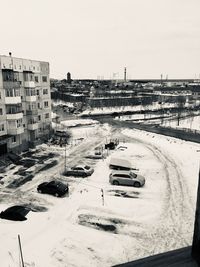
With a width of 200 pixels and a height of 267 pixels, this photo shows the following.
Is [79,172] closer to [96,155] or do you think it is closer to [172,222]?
[96,155]

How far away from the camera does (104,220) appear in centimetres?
1708

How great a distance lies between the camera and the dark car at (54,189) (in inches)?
825

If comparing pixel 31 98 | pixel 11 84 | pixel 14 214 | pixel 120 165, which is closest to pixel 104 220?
pixel 14 214

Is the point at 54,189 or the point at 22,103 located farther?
the point at 22,103

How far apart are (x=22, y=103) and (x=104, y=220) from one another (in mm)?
25451

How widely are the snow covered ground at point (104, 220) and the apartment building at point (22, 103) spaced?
Answer: 8.72 m

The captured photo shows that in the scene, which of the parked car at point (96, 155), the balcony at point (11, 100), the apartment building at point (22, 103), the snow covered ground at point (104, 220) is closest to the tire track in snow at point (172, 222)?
the snow covered ground at point (104, 220)

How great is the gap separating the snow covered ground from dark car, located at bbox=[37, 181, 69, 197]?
56 cm

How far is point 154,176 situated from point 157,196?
471cm

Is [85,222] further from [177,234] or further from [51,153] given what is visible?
[51,153]

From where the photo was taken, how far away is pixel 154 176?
2548 cm

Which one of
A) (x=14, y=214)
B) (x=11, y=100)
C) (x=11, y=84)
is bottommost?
(x=14, y=214)

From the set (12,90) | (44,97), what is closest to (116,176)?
(12,90)

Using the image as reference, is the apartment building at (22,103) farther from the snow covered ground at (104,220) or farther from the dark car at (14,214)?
the dark car at (14,214)
